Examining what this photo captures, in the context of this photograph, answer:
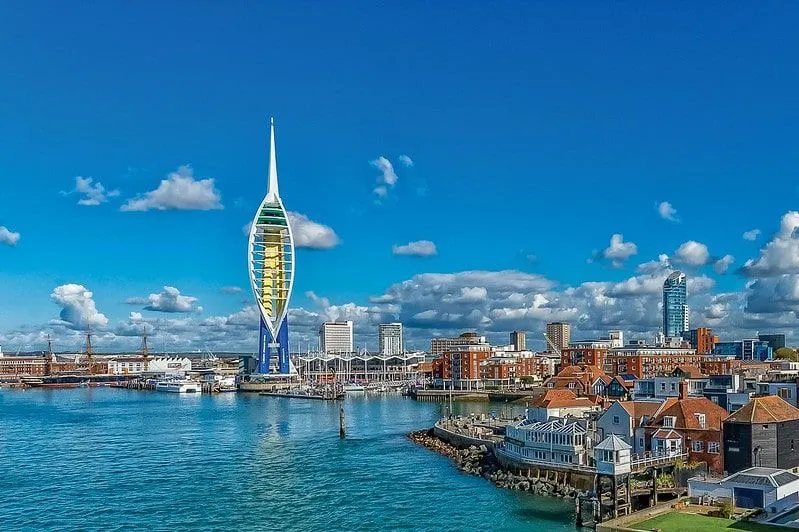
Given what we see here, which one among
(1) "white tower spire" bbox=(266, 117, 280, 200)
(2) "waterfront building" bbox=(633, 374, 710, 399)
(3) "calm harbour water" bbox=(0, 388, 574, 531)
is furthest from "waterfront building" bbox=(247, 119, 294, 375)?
(2) "waterfront building" bbox=(633, 374, 710, 399)

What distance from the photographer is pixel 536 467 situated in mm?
36750

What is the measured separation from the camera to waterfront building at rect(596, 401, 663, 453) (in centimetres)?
3631

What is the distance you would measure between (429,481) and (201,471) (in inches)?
485

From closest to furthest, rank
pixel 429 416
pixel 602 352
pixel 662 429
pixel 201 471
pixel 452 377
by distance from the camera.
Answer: pixel 662 429
pixel 201 471
pixel 429 416
pixel 602 352
pixel 452 377

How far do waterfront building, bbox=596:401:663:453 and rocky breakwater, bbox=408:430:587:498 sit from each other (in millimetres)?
3259

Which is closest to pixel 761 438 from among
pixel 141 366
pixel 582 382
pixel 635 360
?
pixel 582 382

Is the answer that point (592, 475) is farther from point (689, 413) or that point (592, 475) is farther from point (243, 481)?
point (243, 481)

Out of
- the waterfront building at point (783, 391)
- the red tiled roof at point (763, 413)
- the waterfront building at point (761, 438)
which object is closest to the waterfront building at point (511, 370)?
the waterfront building at point (783, 391)

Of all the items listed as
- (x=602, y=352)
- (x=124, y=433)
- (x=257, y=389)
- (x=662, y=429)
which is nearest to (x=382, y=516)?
(x=662, y=429)

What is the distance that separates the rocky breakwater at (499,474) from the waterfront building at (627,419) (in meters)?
3.26

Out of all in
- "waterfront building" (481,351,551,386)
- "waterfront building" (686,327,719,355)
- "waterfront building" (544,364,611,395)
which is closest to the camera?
"waterfront building" (544,364,611,395)

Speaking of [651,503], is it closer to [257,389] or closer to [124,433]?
[124,433]

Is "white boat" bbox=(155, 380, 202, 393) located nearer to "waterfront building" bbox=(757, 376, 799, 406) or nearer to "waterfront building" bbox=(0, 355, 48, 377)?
"waterfront building" bbox=(0, 355, 48, 377)

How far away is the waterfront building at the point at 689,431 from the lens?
109 feet
